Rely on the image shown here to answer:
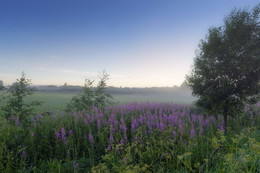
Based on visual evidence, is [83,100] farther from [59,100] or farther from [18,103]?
[59,100]

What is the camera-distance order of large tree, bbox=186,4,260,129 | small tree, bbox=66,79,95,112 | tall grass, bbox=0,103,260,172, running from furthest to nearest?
small tree, bbox=66,79,95,112 → large tree, bbox=186,4,260,129 → tall grass, bbox=0,103,260,172

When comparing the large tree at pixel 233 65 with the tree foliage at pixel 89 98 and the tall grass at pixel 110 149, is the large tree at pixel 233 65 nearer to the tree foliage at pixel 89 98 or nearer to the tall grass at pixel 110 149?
the tall grass at pixel 110 149

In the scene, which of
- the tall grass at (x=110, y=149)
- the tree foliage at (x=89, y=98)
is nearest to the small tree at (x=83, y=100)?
the tree foliage at (x=89, y=98)

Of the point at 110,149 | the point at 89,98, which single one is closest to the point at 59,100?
the point at 89,98

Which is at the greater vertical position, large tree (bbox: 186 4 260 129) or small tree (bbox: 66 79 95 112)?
large tree (bbox: 186 4 260 129)

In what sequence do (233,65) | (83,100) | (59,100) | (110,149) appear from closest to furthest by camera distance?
(110,149) → (233,65) → (83,100) → (59,100)

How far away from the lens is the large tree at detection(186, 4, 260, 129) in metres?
7.49

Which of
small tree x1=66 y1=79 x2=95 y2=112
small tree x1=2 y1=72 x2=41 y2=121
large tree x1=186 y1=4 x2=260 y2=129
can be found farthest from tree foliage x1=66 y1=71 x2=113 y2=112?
large tree x1=186 y1=4 x2=260 y2=129

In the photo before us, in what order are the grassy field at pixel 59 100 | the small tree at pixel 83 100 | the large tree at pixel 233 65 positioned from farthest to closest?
the grassy field at pixel 59 100 → the small tree at pixel 83 100 → the large tree at pixel 233 65

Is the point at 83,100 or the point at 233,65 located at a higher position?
the point at 233,65

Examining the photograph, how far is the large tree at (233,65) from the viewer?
749 cm

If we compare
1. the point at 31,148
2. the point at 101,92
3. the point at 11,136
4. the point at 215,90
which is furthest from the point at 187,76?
the point at 11,136

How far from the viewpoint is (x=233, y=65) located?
7473 millimetres

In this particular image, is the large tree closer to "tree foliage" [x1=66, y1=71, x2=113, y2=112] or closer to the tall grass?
the tall grass
